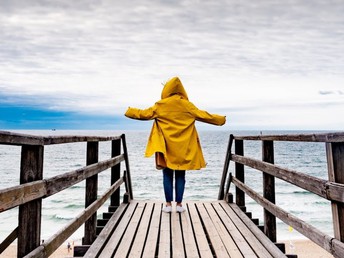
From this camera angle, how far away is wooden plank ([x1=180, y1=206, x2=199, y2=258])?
3148mm

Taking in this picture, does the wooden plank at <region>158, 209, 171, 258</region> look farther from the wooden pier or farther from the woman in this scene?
the woman

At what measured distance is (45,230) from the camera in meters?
20.6

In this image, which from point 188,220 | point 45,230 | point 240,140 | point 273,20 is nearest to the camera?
point 188,220

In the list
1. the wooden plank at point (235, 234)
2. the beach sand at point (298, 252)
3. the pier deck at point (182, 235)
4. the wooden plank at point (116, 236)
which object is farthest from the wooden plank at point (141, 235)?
the beach sand at point (298, 252)

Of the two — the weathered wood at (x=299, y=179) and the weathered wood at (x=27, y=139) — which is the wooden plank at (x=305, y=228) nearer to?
the weathered wood at (x=299, y=179)

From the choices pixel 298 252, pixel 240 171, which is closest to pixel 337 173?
pixel 240 171

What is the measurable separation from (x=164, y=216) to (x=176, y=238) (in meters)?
1.01

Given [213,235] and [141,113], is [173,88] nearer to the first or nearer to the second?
[141,113]

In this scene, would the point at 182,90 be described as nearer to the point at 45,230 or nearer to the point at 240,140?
the point at 240,140

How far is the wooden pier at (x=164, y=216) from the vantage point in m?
1.95

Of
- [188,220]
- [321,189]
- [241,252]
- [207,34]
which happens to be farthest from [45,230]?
[207,34]

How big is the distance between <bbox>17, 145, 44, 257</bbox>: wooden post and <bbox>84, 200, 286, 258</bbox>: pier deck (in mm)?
1178

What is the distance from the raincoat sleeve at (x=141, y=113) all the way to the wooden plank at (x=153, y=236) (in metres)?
1.38

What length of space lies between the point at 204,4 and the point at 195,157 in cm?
2341
